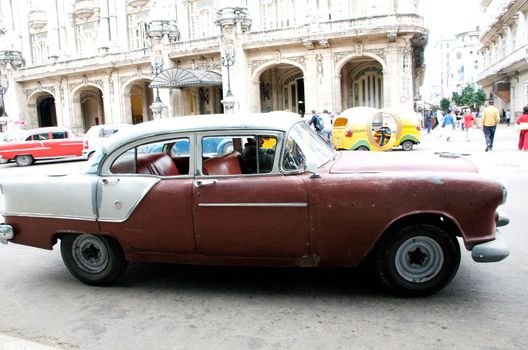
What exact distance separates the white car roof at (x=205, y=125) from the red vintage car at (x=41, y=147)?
52.3 feet

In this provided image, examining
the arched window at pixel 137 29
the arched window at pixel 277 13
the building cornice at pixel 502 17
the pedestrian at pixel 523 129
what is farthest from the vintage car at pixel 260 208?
the building cornice at pixel 502 17

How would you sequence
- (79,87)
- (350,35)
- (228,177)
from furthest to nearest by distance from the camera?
(79,87)
(350,35)
(228,177)

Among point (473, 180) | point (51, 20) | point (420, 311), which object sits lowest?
point (420, 311)

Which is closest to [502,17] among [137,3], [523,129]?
[523,129]

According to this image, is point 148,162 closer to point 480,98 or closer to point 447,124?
point 447,124

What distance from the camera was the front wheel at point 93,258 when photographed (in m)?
4.43

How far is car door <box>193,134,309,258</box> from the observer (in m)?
3.92

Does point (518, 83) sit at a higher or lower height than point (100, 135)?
higher

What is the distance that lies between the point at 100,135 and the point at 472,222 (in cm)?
1721

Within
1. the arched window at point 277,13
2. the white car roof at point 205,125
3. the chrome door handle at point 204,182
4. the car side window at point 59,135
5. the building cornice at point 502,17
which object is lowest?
the chrome door handle at point 204,182

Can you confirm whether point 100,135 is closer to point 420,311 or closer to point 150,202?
point 150,202

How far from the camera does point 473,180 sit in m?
3.78

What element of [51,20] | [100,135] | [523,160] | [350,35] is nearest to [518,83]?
[350,35]

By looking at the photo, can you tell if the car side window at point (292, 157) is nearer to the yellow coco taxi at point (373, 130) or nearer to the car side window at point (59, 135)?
the yellow coco taxi at point (373, 130)
